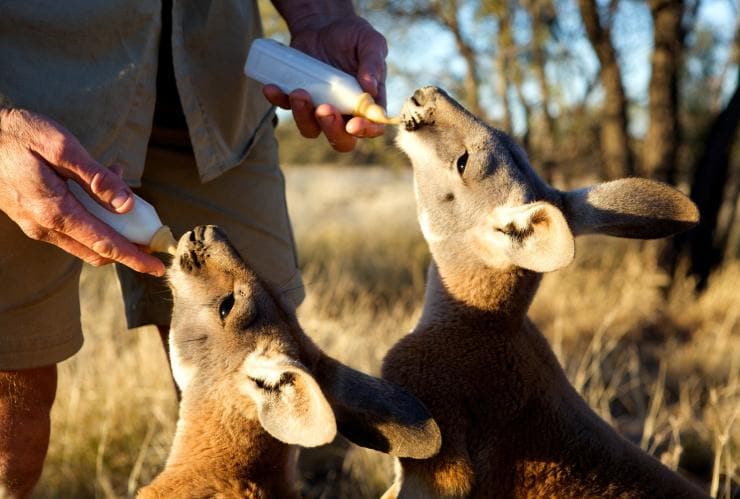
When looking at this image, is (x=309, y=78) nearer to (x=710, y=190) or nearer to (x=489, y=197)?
(x=489, y=197)

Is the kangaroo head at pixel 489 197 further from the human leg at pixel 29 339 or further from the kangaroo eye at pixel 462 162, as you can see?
the human leg at pixel 29 339

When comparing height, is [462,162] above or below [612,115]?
above

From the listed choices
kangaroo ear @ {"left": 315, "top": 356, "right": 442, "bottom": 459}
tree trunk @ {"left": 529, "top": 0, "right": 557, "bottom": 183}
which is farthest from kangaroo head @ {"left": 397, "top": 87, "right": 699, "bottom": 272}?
tree trunk @ {"left": 529, "top": 0, "right": 557, "bottom": 183}

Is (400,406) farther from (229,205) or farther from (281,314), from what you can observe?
(229,205)

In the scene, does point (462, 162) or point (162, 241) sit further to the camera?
point (462, 162)

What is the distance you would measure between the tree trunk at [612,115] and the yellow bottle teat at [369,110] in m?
5.80

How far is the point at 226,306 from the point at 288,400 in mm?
542

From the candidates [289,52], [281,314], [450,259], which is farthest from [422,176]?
[281,314]

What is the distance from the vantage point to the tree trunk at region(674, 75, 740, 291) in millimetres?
8742

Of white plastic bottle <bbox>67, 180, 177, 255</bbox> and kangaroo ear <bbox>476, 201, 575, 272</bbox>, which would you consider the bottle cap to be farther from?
kangaroo ear <bbox>476, 201, 575, 272</bbox>

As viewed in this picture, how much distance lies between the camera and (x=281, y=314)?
10.9 ft

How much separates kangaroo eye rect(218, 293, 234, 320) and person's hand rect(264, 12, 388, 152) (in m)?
0.80

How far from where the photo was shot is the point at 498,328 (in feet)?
12.3

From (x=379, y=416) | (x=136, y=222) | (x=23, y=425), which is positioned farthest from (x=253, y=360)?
(x=23, y=425)
